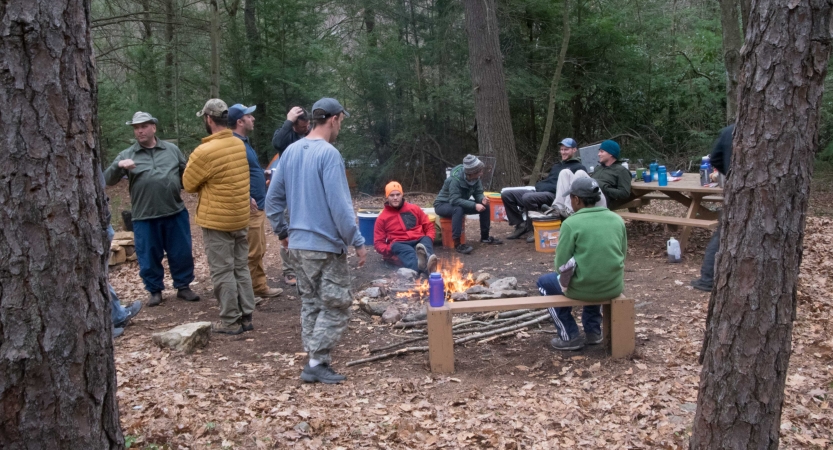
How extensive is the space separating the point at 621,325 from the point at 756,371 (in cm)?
217

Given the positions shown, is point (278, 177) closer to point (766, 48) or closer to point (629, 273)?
point (766, 48)

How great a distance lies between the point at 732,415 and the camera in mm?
2775

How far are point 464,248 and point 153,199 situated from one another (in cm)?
418

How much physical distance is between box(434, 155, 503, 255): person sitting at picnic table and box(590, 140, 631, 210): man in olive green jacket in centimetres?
164

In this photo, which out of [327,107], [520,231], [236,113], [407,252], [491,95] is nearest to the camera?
[327,107]

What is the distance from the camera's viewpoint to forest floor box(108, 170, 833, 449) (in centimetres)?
364

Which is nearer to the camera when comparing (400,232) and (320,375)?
(320,375)

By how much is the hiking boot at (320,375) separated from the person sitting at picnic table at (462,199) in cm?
428

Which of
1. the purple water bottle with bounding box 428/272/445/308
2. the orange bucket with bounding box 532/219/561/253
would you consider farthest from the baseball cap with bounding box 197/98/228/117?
the orange bucket with bounding box 532/219/561/253

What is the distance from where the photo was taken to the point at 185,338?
4969 mm

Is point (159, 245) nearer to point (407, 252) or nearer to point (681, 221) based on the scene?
point (407, 252)

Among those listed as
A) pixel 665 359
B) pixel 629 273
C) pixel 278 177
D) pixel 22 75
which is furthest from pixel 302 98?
pixel 22 75

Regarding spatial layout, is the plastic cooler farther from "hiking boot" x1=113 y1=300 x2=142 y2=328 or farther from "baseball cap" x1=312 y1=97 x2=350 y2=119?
"baseball cap" x1=312 y1=97 x2=350 y2=119

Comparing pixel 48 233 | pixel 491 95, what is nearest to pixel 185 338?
pixel 48 233
